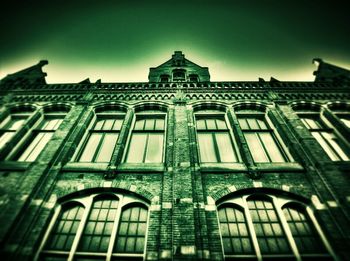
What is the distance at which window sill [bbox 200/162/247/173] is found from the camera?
24.5 ft

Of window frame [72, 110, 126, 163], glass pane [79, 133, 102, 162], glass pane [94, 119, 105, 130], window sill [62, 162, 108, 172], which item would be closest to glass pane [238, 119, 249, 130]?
window frame [72, 110, 126, 163]

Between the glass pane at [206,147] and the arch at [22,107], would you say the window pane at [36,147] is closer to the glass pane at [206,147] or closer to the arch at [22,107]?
the arch at [22,107]

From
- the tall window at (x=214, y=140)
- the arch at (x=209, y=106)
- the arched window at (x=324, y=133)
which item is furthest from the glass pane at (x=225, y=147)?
the arched window at (x=324, y=133)

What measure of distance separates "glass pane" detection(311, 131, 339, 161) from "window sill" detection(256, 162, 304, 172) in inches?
80.0

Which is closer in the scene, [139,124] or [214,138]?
[214,138]

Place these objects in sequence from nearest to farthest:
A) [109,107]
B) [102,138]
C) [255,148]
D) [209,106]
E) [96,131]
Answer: [255,148] < [102,138] < [96,131] < [209,106] < [109,107]

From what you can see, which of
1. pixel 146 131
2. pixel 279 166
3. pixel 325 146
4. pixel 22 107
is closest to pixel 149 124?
pixel 146 131

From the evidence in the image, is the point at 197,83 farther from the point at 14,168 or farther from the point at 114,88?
the point at 14,168

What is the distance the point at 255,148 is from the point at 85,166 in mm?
7220

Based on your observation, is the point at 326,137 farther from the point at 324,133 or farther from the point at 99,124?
the point at 99,124

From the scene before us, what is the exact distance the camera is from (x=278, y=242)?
19.2ft

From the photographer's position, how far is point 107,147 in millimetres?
9039

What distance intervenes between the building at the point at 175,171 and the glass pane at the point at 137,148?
0.06 metres

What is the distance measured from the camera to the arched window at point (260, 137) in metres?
8.51
